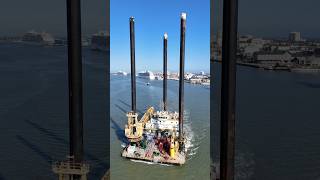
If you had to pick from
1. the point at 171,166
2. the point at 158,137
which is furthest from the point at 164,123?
the point at 171,166

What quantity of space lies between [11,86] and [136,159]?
53.8 ft

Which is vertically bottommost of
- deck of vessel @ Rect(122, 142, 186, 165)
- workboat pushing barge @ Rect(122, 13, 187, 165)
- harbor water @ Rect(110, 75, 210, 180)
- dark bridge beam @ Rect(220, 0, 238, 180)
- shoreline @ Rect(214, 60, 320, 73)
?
harbor water @ Rect(110, 75, 210, 180)

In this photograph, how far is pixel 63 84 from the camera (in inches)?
1083

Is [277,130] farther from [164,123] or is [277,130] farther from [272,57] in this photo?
[272,57]

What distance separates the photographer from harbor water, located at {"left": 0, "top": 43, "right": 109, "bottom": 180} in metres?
10.7

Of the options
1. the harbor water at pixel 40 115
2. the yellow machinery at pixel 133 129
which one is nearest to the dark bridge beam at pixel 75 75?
the harbor water at pixel 40 115

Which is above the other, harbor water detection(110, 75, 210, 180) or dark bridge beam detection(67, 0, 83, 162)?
→ dark bridge beam detection(67, 0, 83, 162)

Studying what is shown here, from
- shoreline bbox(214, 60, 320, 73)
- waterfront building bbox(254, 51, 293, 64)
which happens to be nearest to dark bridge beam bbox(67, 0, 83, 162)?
shoreline bbox(214, 60, 320, 73)

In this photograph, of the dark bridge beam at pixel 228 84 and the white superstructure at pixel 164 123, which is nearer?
the dark bridge beam at pixel 228 84

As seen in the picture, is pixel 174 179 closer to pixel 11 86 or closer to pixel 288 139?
pixel 288 139

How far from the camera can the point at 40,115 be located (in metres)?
Answer: 18.3

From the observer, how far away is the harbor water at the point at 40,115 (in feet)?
35.2

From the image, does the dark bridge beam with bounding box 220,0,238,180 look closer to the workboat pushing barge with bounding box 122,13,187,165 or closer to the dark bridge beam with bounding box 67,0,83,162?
the dark bridge beam with bounding box 67,0,83,162

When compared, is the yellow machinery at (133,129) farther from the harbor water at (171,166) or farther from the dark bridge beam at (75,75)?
the dark bridge beam at (75,75)
